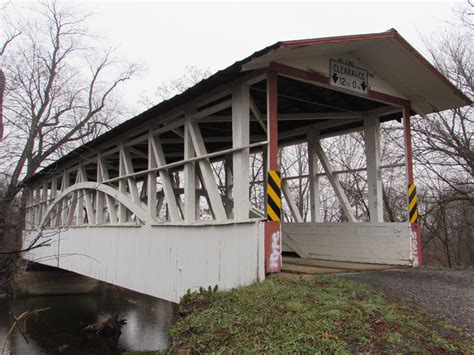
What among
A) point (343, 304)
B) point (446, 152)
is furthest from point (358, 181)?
point (343, 304)

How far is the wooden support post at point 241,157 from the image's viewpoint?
6336mm

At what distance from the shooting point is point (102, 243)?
11141 mm

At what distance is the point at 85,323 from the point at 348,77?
48.3 ft

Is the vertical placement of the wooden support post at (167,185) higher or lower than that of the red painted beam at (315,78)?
lower

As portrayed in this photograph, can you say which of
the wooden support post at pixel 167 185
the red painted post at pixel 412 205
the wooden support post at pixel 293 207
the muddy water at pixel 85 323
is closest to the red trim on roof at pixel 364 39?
the red painted post at pixel 412 205

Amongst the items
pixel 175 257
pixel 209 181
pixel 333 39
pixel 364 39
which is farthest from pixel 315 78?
pixel 175 257

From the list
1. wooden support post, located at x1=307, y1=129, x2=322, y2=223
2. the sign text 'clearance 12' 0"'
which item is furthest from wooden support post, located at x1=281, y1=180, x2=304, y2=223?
the sign text 'clearance 12' 0"'

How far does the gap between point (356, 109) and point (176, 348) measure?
6.67 metres

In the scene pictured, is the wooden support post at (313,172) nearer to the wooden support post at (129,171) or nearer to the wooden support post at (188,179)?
the wooden support post at (188,179)

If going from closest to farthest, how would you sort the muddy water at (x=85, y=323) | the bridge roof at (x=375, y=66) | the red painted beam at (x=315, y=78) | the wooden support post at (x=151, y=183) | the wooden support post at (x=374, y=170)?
the bridge roof at (x=375, y=66) → the red painted beam at (x=315, y=78) → the wooden support post at (x=374, y=170) → the wooden support post at (x=151, y=183) → the muddy water at (x=85, y=323)

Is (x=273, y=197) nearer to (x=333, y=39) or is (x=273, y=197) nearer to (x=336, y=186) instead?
(x=333, y=39)

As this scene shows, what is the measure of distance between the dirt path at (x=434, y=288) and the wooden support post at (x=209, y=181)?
216cm

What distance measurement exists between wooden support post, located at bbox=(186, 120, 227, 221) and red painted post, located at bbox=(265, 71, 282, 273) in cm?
104

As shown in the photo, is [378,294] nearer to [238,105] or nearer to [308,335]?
[308,335]
